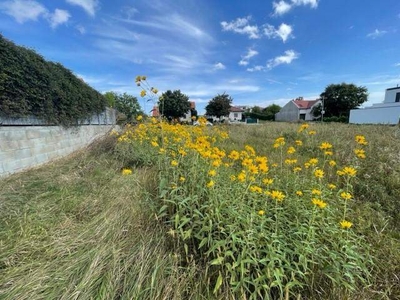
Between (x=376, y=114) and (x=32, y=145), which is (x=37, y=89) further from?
(x=376, y=114)

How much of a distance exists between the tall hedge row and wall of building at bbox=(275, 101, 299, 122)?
1611 inches

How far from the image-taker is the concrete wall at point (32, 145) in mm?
3641

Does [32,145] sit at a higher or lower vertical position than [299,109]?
lower

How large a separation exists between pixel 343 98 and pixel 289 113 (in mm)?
11050

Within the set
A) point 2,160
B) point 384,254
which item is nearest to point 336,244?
point 384,254

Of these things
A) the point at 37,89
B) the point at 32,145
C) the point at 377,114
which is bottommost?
the point at 32,145

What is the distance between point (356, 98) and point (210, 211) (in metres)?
42.3

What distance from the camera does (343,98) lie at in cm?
3450

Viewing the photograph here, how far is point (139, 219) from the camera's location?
73.7 inches

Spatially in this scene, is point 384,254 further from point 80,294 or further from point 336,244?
point 80,294

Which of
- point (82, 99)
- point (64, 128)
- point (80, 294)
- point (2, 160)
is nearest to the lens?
point (80, 294)

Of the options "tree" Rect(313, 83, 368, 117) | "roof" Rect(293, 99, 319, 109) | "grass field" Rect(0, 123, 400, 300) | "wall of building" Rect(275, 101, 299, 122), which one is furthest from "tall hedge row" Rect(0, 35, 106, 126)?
"roof" Rect(293, 99, 319, 109)

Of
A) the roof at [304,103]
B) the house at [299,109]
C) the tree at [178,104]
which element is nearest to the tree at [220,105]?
the tree at [178,104]

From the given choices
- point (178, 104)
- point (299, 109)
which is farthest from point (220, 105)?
point (299, 109)
